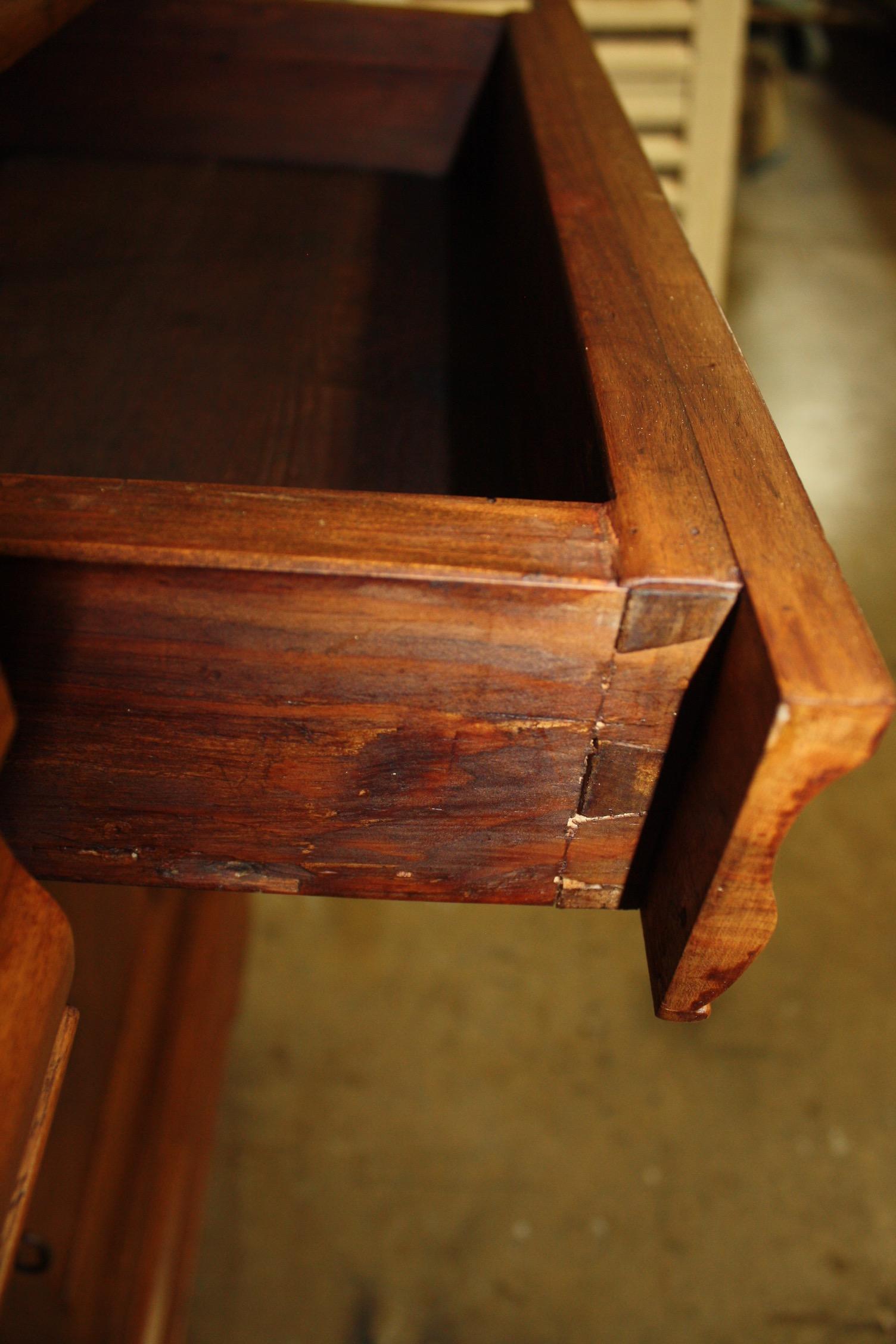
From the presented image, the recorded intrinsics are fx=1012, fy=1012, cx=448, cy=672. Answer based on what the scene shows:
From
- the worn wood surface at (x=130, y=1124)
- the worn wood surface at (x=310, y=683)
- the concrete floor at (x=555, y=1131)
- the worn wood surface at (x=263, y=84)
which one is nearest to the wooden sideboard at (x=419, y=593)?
the worn wood surface at (x=310, y=683)

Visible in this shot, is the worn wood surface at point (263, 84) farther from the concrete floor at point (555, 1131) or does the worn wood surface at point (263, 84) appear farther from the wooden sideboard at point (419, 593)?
the concrete floor at point (555, 1131)

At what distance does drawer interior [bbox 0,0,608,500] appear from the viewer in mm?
845

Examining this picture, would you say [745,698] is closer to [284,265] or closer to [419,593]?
[419,593]

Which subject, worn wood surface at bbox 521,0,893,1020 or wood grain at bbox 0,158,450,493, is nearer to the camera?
worn wood surface at bbox 521,0,893,1020

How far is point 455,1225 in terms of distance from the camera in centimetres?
178

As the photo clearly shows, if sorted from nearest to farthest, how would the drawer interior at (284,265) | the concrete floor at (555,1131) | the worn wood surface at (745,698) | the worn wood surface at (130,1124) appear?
the worn wood surface at (745,698) < the drawer interior at (284,265) < the worn wood surface at (130,1124) < the concrete floor at (555,1131)

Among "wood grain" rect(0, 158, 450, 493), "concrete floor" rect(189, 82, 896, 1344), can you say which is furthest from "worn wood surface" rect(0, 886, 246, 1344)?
"wood grain" rect(0, 158, 450, 493)

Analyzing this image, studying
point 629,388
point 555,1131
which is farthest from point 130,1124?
point 629,388

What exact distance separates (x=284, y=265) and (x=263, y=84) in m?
0.39

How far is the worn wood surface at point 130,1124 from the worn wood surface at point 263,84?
991 mm

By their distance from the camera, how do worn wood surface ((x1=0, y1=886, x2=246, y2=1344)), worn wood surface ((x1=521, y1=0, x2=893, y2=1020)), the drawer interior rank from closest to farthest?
worn wood surface ((x1=521, y1=0, x2=893, y2=1020)) < the drawer interior < worn wood surface ((x1=0, y1=886, x2=246, y2=1344))

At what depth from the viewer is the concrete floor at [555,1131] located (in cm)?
171

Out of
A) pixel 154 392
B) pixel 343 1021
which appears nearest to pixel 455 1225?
pixel 343 1021

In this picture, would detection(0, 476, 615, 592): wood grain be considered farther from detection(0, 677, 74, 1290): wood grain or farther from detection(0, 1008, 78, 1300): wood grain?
detection(0, 1008, 78, 1300): wood grain
